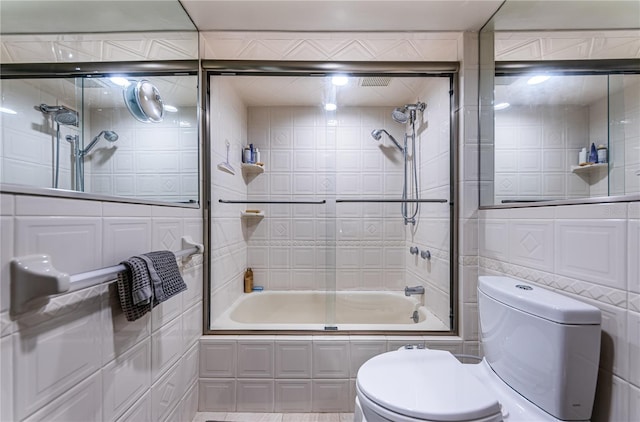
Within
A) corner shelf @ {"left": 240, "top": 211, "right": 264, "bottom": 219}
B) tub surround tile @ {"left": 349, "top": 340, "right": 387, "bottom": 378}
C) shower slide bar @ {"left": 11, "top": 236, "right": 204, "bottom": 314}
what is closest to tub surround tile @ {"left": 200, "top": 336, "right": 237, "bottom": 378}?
tub surround tile @ {"left": 349, "top": 340, "right": 387, "bottom": 378}

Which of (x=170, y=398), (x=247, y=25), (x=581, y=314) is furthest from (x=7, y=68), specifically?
(x=581, y=314)

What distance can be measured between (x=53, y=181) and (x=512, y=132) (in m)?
1.90

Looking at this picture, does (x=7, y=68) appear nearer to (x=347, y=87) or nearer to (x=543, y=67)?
(x=347, y=87)

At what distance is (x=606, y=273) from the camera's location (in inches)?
33.2

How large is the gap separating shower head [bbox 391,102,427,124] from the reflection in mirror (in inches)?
59.4

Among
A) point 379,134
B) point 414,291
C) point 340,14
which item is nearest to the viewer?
point 340,14

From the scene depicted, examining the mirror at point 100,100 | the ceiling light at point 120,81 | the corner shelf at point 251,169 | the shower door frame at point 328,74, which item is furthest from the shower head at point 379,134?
the ceiling light at point 120,81

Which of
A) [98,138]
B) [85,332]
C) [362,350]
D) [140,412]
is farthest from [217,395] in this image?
[98,138]

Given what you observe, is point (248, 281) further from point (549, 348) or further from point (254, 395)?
point (549, 348)

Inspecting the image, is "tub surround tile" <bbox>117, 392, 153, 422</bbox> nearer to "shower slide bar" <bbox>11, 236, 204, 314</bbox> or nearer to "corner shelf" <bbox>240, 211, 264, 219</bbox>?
"shower slide bar" <bbox>11, 236, 204, 314</bbox>

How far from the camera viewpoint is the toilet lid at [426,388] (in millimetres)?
852

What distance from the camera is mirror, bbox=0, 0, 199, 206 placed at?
2.34 feet

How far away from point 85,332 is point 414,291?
1887mm

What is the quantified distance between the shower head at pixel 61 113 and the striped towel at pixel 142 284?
18.8 inches
